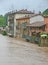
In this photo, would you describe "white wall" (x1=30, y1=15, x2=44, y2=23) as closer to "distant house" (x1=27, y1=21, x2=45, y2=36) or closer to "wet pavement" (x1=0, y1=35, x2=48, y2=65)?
"distant house" (x1=27, y1=21, x2=45, y2=36)

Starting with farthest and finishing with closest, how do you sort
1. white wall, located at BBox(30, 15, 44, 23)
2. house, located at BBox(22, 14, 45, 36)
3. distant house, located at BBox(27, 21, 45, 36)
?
white wall, located at BBox(30, 15, 44, 23), house, located at BBox(22, 14, 45, 36), distant house, located at BBox(27, 21, 45, 36)

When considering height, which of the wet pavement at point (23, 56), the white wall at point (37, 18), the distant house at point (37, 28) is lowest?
the wet pavement at point (23, 56)

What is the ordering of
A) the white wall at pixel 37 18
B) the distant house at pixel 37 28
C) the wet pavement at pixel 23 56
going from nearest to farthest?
the wet pavement at pixel 23 56 < the distant house at pixel 37 28 < the white wall at pixel 37 18

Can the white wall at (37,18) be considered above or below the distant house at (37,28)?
above

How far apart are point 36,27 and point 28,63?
30012 mm

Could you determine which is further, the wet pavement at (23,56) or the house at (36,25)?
the house at (36,25)

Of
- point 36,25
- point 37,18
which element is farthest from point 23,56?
point 37,18

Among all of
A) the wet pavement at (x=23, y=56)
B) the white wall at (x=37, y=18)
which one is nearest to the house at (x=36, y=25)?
the white wall at (x=37, y=18)

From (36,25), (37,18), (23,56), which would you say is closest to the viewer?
(23,56)

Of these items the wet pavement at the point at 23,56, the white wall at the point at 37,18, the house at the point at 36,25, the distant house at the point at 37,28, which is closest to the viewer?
the wet pavement at the point at 23,56

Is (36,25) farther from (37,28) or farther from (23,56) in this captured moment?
(23,56)

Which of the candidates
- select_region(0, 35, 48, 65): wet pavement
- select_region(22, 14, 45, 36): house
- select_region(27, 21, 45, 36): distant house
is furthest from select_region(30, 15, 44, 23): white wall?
select_region(0, 35, 48, 65): wet pavement

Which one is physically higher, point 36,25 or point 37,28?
point 36,25

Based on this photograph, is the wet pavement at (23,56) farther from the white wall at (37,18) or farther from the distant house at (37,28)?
the white wall at (37,18)
